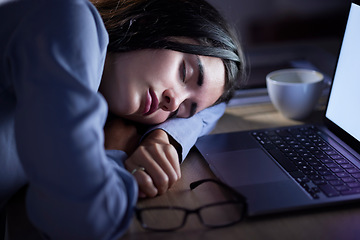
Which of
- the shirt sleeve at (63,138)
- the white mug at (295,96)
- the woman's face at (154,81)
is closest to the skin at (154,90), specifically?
the woman's face at (154,81)

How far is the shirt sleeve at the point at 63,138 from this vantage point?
0.56 metres

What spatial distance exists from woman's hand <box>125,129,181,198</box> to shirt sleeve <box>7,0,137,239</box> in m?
0.06

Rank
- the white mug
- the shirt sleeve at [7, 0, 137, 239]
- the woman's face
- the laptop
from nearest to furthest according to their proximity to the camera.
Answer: the shirt sleeve at [7, 0, 137, 239] < the laptop < the woman's face < the white mug

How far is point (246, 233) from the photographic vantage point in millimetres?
605

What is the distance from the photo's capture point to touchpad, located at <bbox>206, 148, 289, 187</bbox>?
0.72m

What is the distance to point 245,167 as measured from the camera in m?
0.77

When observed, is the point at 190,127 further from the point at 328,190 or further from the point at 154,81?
the point at 328,190

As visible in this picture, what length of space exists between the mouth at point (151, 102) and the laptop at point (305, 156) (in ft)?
0.44

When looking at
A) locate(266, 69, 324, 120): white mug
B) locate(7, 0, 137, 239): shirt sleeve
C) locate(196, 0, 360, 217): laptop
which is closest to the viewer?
locate(7, 0, 137, 239): shirt sleeve

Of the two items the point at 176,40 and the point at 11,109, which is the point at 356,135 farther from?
the point at 11,109

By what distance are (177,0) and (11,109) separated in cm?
40

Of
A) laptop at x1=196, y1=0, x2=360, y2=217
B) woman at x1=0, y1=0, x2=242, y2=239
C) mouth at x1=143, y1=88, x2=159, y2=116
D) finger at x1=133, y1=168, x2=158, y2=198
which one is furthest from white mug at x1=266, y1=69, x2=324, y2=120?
finger at x1=133, y1=168, x2=158, y2=198

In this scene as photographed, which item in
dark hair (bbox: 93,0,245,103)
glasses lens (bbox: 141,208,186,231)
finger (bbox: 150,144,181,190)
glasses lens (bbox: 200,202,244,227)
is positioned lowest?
glasses lens (bbox: 141,208,186,231)

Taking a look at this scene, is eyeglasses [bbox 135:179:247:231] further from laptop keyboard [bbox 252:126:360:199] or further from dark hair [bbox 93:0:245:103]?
dark hair [bbox 93:0:245:103]
